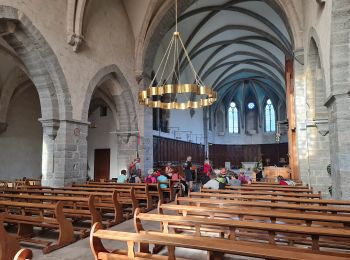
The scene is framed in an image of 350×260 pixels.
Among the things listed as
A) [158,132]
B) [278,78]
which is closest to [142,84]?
[158,132]

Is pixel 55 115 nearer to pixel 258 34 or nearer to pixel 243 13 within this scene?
pixel 243 13

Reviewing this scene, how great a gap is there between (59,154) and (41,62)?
3007mm

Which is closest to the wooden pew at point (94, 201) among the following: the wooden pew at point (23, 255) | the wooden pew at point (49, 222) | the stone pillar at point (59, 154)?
the wooden pew at point (49, 222)

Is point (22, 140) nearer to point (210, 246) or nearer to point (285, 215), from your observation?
point (285, 215)

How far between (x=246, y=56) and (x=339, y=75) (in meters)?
19.3

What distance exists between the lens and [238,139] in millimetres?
33625

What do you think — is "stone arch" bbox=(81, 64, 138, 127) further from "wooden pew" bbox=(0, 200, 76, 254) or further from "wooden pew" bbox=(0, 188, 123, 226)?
"wooden pew" bbox=(0, 200, 76, 254)

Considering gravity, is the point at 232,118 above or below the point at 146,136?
above

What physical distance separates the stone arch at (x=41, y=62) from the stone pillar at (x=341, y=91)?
7923 mm

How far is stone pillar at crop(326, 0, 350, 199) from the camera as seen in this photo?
5.96m

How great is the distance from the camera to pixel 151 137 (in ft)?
47.9

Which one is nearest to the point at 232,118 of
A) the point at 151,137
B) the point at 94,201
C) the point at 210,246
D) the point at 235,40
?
the point at 235,40

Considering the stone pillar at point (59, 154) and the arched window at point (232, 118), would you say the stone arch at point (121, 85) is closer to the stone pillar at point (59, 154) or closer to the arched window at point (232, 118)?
the stone pillar at point (59, 154)

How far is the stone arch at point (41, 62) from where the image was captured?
841 centimetres
